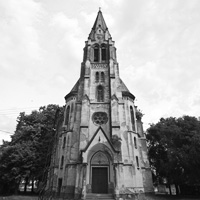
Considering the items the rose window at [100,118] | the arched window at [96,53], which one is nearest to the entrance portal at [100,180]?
the rose window at [100,118]

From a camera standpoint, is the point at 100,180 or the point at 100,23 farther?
the point at 100,23

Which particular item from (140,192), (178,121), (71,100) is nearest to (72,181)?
(140,192)

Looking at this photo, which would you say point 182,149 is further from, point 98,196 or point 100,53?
point 100,53

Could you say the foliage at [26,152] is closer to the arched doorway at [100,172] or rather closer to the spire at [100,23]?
the arched doorway at [100,172]

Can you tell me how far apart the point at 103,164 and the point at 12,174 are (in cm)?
1323

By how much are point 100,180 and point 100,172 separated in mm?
829

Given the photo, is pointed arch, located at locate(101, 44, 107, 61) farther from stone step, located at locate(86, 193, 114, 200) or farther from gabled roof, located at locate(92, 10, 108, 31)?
stone step, located at locate(86, 193, 114, 200)

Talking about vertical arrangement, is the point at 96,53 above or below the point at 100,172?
above

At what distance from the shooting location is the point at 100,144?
19219 mm

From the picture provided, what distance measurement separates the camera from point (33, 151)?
23.7 metres

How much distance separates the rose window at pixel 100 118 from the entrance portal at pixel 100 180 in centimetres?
592

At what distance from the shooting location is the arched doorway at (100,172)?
18.0 meters

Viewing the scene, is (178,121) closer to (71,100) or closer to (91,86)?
(91,86)

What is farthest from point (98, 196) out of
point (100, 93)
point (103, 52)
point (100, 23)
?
point (100, 23)
